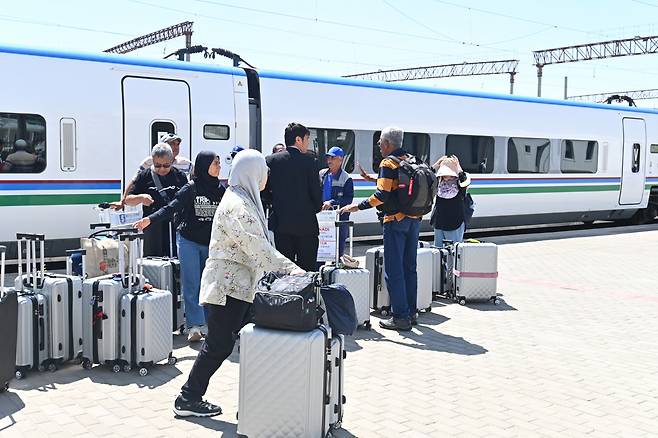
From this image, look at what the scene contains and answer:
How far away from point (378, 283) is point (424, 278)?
511 mm

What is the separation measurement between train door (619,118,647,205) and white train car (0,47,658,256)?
0.07m

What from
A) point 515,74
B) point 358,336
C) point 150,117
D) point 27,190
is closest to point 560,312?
point 358,336

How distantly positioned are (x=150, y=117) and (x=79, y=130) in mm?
1059

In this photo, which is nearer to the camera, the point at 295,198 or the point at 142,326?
the point at 142,326

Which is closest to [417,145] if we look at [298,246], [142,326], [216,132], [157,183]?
[216,132]

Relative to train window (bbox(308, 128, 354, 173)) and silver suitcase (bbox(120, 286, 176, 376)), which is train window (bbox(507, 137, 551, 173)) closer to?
train window (bbox(308, 128, 354, 173))

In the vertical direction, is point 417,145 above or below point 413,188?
above

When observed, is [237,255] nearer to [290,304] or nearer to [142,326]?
[290,304]

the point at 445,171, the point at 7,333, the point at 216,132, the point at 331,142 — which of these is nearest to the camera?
the point at 7,333

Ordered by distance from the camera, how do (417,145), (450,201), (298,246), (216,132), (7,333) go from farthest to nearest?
(417,145)
(216,132)
(450,201)
(298,246)
(7,333)

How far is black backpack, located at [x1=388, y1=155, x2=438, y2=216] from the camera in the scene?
23.2 ft

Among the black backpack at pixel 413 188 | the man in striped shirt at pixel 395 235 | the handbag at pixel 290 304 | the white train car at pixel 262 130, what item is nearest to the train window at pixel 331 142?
the white train car at pixel 262 130

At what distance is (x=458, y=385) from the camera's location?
565cm

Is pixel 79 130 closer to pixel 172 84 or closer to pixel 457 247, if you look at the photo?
pixel 172 84
